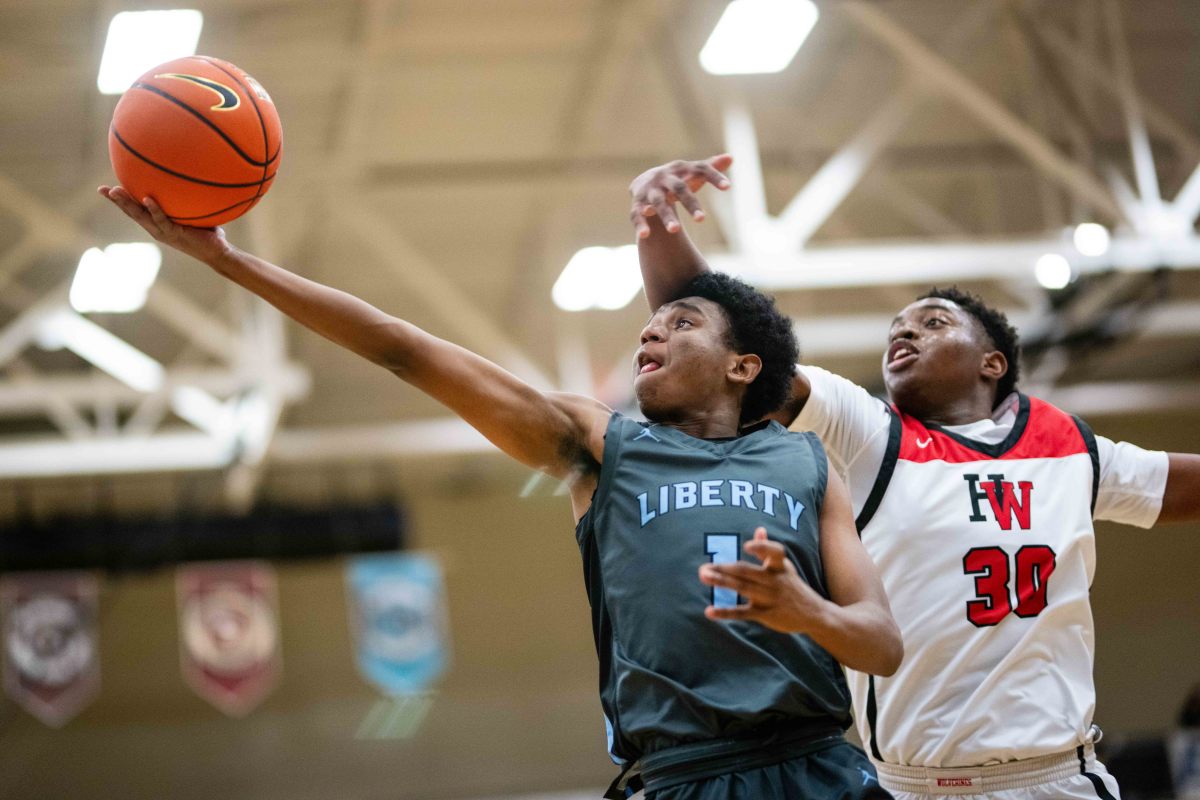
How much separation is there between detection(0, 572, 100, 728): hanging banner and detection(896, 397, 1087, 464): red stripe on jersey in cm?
1347

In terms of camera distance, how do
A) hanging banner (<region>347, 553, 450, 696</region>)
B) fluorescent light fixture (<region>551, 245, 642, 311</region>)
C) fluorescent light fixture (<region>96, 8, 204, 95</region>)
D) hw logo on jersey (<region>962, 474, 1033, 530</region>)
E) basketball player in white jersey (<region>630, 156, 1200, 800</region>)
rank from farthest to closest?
hanging banner (<region>347, 553, 450, 696</region>)
fluorescent light fixture (<region>551, 245, 642, 311</region>)
fluorescent light fixture (<region>96, 8, 204, 95</region>)
hw logo on jersey (<region>962, 474, 1033, 530</region>)
basketball player in white jersey (<region>630, 156, 1200, 800</region>)

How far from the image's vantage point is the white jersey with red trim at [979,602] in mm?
3691

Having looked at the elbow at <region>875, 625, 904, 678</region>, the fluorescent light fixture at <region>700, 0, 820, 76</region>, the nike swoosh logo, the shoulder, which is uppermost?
the fluorescent light fixture at <region>700, 0, 820, 76</region>

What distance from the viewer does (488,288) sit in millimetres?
15398

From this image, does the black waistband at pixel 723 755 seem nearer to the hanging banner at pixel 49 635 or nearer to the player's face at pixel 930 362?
the player's face at pixel 930 362

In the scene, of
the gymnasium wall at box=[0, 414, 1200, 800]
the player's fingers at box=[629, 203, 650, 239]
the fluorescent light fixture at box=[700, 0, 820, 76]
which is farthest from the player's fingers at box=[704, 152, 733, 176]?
the gymnasium wall at box=[0, 414, 1200, 800]

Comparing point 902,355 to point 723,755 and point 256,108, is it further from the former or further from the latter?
point 256,108

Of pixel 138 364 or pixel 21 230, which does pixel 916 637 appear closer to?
pixel 138 364

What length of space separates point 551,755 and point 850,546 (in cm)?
1605

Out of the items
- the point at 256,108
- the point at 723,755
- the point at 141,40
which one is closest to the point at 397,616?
the point at 141,40

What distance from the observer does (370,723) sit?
60.0 feet

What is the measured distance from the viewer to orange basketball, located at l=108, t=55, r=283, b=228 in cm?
332

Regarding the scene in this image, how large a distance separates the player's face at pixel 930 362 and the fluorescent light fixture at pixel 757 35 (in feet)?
14.3

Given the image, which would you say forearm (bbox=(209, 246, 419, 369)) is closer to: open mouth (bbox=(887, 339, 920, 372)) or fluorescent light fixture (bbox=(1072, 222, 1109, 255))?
open mouth (bbox=(887, 339, 920, 372))
